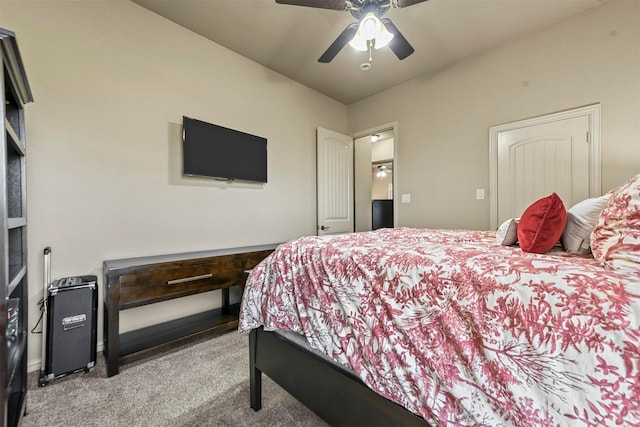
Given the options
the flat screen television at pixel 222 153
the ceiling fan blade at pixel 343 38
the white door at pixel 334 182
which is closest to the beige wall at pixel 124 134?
the flat screen television at pixel 222 153

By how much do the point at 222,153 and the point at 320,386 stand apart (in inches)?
89.9

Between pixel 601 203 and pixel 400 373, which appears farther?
pixel 601 203

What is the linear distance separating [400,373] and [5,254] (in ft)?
4.51

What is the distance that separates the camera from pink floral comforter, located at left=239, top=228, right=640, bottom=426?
564 mm

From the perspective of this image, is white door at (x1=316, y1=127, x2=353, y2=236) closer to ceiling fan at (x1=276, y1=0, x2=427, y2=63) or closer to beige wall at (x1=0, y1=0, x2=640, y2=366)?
beige wall at (x1=0, y1=0, x2=640, y2=366)

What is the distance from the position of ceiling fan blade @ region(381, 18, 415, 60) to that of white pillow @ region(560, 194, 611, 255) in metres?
→ 1.59

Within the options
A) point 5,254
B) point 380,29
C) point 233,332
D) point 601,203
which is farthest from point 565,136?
point 5,254

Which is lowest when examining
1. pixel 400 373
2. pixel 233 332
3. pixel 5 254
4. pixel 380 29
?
pixel 233 332

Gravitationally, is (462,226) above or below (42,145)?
below

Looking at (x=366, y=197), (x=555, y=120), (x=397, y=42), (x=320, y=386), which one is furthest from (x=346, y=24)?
(x=320, y=386)

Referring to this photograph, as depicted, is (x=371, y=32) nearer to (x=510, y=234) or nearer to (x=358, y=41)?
(x=358, y=41)

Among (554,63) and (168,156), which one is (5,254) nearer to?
(168,156)

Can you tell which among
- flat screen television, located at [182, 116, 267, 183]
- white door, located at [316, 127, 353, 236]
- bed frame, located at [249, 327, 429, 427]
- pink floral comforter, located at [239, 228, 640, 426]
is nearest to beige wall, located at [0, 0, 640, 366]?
flat screen television, located at [182, 116, 267, 183]

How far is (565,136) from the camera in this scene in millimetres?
2402
